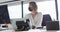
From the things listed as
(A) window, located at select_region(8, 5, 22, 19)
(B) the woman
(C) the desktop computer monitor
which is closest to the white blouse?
(B) the woman

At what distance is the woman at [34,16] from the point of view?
1.37 m

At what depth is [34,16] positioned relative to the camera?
1393 mm

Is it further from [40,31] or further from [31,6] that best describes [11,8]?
[40,31]

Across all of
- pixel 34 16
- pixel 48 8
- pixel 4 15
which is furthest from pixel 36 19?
pixel 4 15

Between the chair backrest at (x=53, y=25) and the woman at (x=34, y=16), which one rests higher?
the woman at (x=34, y=16)

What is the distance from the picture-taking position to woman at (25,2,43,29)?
1.37 m

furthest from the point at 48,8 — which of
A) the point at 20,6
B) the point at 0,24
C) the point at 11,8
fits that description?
the point at 0,24

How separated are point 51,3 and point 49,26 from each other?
26 cm

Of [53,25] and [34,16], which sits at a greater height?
[34,16]

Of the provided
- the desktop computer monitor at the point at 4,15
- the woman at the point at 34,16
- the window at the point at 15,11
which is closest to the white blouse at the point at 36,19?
the woman at the point at 34,16

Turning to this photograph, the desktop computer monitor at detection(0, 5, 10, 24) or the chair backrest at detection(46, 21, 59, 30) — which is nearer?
the chair backrest at detection(46, 21, 59, 30)

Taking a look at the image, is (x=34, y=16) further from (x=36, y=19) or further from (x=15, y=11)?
(x=15, y=11)

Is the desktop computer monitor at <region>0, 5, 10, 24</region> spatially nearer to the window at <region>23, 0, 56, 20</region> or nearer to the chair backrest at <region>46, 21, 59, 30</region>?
the window at <region>23, 0, 56, 20</region>

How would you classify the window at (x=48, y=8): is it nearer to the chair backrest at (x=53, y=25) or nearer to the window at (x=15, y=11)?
the chair backrest at (x=53, y=25)
